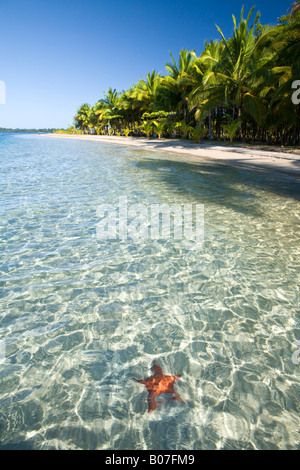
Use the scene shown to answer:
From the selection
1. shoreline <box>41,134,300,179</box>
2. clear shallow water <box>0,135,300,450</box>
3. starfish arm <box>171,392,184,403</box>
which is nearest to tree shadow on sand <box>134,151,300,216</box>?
shoreline <box>41,134,300,179</box>

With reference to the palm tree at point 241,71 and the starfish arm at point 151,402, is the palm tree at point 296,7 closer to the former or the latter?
the palm tree at point 241,71

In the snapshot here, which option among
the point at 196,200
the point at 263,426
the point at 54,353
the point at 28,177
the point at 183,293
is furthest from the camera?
the point at 28,177

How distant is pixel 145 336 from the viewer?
9.48 feet

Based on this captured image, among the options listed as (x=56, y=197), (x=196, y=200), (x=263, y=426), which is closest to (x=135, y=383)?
(x=263, y=426)

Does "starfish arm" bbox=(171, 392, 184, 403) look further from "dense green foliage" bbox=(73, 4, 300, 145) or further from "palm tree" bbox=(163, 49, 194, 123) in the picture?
"palm tree" bbox=(163, 49, 194, 123)

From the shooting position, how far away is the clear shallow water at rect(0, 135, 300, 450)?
203 cm

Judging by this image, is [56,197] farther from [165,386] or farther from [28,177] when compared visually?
[165,386]

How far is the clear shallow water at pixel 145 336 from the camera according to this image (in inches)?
79.8

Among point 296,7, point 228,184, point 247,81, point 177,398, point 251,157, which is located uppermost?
point 296,7

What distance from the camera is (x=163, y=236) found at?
215 inches

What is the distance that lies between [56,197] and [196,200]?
4.57 metres

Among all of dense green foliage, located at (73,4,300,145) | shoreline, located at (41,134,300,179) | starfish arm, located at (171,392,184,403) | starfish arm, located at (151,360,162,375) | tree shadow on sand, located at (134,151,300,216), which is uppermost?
dense green foliage, located at (73,4,300,145)

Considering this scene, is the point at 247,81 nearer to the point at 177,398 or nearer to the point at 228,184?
the point at 228,184

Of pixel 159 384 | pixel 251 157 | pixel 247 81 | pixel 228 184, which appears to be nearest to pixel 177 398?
pixel 159 384
